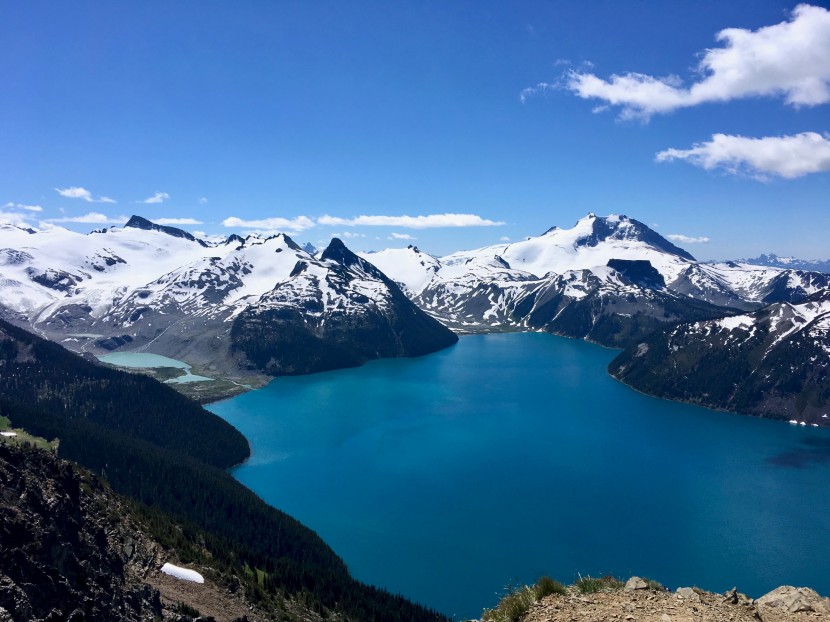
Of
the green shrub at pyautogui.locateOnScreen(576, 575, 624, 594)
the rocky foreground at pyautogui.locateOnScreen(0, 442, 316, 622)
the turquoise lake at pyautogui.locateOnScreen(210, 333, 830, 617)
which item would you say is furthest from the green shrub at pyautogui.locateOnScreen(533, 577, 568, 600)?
the turquoise lake at pyautogui.locateOnScreen(210, 333, 830, 617)

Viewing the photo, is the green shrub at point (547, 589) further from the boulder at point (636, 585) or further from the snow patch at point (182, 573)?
the snow patch at point (182, 573)

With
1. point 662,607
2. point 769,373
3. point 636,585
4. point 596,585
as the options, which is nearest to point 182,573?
point 596,585

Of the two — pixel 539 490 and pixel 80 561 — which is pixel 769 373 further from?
pixel 80 561

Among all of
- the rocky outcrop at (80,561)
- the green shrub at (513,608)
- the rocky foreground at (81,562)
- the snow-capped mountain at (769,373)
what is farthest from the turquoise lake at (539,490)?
the green shrub at (513,608)

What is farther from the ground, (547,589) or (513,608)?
(547,589)

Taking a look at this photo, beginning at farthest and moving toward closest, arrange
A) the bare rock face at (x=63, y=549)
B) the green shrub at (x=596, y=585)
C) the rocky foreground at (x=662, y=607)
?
the bare rock face at (x=63, y=549) → the green shrub at (x=596, y=585) → the rocky foreground at (x=662, y=607)

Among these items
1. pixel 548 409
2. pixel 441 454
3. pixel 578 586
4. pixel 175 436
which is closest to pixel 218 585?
pixel 578 586
